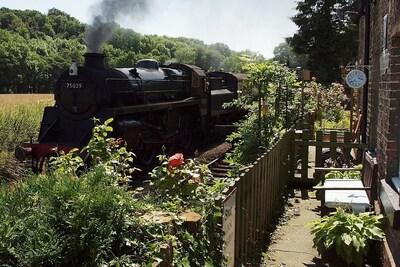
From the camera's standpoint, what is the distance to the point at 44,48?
8112cm

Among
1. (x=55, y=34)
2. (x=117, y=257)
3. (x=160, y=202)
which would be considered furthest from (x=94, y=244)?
(x=55, y=34)

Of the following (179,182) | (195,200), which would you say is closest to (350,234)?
(195,200)

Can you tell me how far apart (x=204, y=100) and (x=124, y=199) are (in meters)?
12.8

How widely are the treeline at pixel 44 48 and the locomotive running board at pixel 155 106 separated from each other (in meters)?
40.2

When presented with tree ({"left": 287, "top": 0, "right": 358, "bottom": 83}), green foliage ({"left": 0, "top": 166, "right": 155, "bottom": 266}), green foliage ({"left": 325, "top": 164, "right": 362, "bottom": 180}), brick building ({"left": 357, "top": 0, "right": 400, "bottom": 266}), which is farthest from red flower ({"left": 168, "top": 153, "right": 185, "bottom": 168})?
tree ({"left": 287, "top": 0, "right": 358, "bottom": 83})

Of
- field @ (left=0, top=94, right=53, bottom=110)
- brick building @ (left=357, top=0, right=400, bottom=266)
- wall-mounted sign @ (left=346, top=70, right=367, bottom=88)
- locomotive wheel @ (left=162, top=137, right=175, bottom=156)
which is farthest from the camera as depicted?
field @ (left=0, top=94, right=53, bottom=110)

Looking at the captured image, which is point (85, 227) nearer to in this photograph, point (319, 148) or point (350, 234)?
point (350, 234)

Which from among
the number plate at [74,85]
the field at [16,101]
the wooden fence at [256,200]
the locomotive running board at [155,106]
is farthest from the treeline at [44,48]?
the wooden fence at [256,200]

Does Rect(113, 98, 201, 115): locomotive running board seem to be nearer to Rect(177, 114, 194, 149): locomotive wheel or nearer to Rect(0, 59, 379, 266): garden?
Rect(177, 114, 194, 149): locomotive wheel

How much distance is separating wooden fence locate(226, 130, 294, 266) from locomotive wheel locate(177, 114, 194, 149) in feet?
20.6

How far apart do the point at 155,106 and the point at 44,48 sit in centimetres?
7517

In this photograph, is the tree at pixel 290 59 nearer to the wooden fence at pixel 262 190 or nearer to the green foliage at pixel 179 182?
the wooden fence at pixel 262 190

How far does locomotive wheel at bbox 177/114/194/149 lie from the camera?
14275 millimetres

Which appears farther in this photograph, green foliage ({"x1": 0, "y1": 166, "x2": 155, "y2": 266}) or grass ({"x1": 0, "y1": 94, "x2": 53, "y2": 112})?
grass ({"x1": 0, "y1": 94, "x2": 53, "y2": 112})
